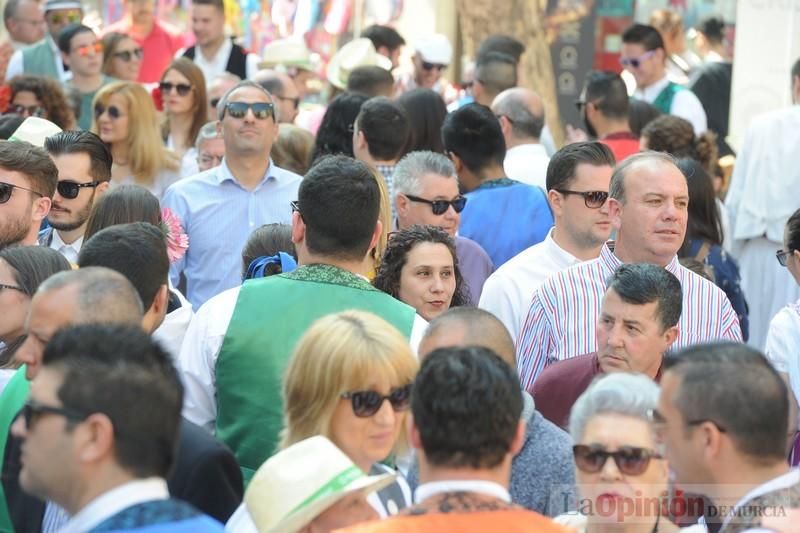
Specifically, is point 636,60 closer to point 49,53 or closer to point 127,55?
point 127,55

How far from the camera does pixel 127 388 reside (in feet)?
11.3

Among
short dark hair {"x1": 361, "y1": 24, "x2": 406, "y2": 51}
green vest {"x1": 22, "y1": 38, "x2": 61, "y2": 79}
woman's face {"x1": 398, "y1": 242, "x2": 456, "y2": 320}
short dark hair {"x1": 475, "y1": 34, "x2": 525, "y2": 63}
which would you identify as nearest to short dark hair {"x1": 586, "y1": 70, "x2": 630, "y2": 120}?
short dark hair {"x1": 475, "y1": 34, "x2": 525, "y2": 63}

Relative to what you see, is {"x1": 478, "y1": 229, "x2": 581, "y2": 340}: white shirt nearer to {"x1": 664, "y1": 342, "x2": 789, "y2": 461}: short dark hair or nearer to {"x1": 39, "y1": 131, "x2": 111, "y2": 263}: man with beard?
{"x1": 39, "y1": 131, "x2": 111, "y2": 263}: man with beard

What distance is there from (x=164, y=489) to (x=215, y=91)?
7.76 meters

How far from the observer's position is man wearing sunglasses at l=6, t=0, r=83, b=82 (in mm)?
12211

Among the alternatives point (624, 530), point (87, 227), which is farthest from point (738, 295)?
point (624, 530)

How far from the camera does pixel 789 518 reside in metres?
3.66

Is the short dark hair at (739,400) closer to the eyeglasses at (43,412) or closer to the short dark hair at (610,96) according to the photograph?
the eyeglasses at (43,412)

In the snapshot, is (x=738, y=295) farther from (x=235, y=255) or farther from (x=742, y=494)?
(x=742, y=494)

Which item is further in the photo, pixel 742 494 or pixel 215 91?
pixel 215 91

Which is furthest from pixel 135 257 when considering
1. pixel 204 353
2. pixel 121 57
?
pixel 121 57

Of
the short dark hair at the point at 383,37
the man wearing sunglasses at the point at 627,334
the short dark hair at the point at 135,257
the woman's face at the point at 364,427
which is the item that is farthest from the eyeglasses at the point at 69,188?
the short dark hair at the point at 383,37

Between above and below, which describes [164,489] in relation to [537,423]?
above

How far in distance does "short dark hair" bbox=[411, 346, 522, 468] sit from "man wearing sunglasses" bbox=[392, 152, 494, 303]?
371 cm
